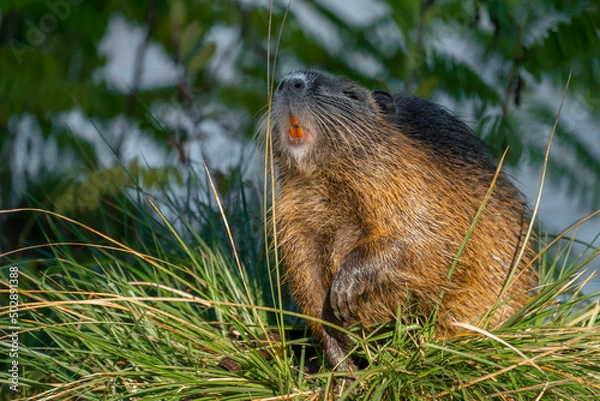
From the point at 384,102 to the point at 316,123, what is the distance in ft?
1.64

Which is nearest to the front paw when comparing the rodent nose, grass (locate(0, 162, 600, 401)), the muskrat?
the muskrat

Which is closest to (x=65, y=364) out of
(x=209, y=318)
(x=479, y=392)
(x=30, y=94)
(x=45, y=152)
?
(x=209, y=318)

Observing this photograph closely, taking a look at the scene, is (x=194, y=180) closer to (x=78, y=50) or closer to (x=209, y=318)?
(x=209, y=318)

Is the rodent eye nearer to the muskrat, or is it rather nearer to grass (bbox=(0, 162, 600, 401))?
the muskrat

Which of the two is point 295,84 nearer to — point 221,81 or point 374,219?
point 374,219

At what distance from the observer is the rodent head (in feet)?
10.9

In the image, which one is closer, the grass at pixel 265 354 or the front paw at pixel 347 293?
the grass at pixel 265 354

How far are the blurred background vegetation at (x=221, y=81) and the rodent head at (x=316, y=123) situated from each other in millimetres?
1012

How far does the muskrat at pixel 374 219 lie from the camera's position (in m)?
3.22

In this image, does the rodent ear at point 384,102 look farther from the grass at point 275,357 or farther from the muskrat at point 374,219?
the grass at point 275,357

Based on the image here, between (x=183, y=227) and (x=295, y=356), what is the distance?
126 cm

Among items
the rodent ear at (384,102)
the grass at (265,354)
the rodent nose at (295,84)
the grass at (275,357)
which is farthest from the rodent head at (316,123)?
the grass at (275,357)

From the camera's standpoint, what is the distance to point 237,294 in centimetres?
369

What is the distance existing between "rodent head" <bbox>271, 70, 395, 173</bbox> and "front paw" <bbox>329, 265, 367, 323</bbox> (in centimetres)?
51
